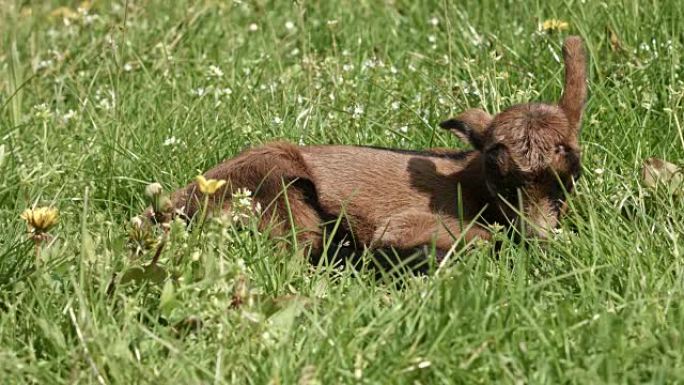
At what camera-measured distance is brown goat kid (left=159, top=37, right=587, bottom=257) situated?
606 centimetres

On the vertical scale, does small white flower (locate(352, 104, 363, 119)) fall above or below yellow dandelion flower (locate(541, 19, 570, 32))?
below

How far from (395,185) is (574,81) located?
3.29 ft

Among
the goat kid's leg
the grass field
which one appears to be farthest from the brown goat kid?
the grass field

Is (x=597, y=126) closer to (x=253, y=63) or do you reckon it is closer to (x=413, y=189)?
(x=413, y=189)

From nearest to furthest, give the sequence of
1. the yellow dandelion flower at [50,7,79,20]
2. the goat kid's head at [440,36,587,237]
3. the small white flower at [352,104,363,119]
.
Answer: the goat kid's head at [440,36,587,237], the small white flower at [352,104,363,119], the yellow dandelion flower at [50,7,79,20]

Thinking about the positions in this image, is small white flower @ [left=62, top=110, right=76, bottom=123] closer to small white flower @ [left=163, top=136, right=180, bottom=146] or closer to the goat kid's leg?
small white flower @ [left=163, top=136, right=180, bottom=146]

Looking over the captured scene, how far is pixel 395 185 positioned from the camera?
255 inches

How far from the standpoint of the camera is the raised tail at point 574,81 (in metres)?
6.14

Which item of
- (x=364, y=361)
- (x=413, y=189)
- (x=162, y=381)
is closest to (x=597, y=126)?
(x=413, y=189)

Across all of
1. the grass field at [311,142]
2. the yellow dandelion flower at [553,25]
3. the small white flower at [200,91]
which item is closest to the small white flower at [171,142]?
the grass field at [311,142]

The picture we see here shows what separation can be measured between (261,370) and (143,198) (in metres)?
2.36

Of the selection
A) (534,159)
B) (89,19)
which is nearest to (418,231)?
(534,159)

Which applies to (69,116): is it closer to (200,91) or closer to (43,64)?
(200,91)

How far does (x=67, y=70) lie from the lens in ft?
27.7
